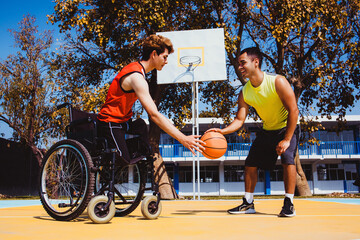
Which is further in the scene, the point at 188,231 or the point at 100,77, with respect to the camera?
the point at 100,77

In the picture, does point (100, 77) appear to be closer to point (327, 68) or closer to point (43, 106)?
point (43, 106)

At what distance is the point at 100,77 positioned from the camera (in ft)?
44.1

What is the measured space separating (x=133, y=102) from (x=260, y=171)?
2888 centimetres

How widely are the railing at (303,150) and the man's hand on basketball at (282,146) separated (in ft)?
82.5

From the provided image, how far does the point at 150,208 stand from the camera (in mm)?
3127

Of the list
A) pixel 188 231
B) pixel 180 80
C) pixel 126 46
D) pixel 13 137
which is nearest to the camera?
pixel 188 231

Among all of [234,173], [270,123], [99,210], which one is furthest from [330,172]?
[99,210]

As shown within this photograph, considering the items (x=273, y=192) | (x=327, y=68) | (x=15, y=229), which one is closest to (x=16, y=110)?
(x=327, y=68)

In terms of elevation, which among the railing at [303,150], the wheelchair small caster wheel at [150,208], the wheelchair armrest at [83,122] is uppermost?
the railing at [303,150]

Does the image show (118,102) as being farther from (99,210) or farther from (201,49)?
(201,49)

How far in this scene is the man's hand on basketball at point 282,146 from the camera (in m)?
3.40

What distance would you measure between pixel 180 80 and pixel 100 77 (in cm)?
570

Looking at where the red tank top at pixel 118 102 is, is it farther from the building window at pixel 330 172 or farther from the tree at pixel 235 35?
the building window at pixel 330 172

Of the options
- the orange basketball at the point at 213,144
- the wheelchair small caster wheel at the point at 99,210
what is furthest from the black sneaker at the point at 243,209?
the wheelchair small caster wheel at the point at 99,210
